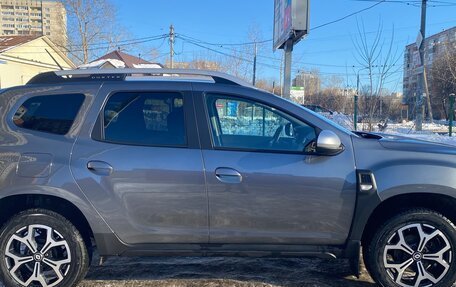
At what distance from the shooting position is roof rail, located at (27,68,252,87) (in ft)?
11.3

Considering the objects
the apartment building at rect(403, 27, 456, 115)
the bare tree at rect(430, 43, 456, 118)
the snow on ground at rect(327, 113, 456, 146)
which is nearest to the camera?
the snow on ground at rect(327, 113, 456, 146)

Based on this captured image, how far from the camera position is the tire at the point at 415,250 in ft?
10.6

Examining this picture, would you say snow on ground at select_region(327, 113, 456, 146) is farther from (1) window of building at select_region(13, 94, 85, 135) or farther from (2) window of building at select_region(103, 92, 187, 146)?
(1) window of building at select_region(13, 94, 85, 135)

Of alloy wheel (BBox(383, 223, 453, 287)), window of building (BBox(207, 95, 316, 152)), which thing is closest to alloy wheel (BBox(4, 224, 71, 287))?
window of building (BBox(207, 95, 316, 152))

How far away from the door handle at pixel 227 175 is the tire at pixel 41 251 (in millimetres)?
1267

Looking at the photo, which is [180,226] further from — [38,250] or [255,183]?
[38,250]

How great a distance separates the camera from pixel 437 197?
10.7ft

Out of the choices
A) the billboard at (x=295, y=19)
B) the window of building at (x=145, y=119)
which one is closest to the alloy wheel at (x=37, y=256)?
the window of building at (x=145, y=119)

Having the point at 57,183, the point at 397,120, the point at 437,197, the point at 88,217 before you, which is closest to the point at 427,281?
the point at 437,197

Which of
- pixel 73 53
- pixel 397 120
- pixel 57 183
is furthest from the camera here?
pixel 73 53

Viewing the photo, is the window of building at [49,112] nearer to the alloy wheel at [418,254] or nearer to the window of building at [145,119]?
the window of building at [145,119]

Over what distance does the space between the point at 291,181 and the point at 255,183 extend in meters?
0.29

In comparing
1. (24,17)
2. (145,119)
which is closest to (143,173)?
(145,119)

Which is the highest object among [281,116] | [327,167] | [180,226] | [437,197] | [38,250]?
[281,116]
